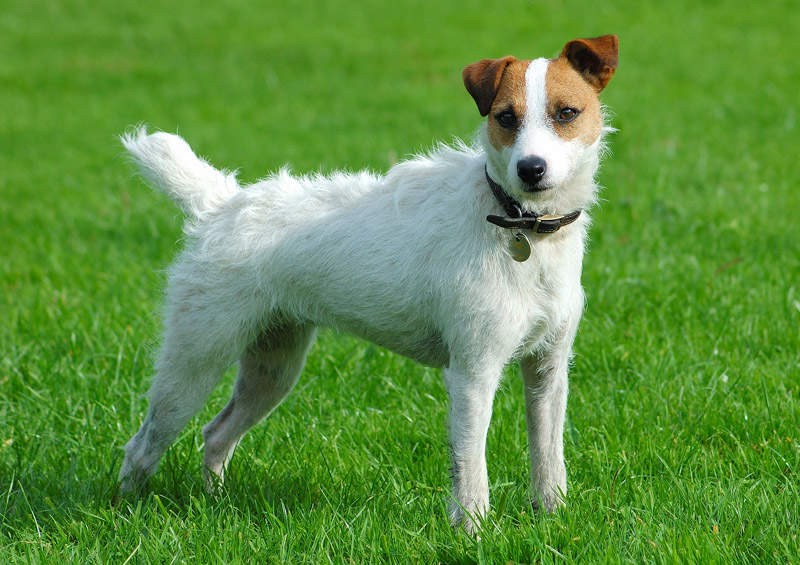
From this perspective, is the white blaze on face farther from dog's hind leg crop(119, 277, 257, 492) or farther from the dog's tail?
the dog's tail

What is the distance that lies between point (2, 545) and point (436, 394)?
6.91 ft

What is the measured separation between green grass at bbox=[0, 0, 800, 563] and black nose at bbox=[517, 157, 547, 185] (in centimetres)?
119

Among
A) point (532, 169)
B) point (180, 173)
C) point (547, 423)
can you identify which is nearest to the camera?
point (532, 169)

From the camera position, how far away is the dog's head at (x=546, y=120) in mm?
3260

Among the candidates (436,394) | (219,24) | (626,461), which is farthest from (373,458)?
(219,24)

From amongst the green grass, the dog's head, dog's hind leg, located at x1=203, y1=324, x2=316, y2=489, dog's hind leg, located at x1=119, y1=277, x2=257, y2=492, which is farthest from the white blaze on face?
dog's hind leg, located at x1=203, y1=324, x2=316, y2=489

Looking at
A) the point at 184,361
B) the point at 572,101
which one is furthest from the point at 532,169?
the point at 184,361

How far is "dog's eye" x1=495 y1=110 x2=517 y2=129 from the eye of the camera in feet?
11.0

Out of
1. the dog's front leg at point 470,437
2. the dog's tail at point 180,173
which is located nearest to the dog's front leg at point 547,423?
the dog's front leg at point 470,437

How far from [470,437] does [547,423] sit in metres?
0.44

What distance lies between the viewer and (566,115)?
3.36m

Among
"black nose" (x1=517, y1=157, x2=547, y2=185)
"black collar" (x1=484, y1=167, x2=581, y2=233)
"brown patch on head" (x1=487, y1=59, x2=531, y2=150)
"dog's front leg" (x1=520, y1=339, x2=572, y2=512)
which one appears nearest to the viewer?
"black nose" (x1=517, y1=157, x2=547, y2=185)

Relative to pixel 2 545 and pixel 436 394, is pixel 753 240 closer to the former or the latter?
pixel 436 394

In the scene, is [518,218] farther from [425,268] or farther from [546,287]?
[425,268]
